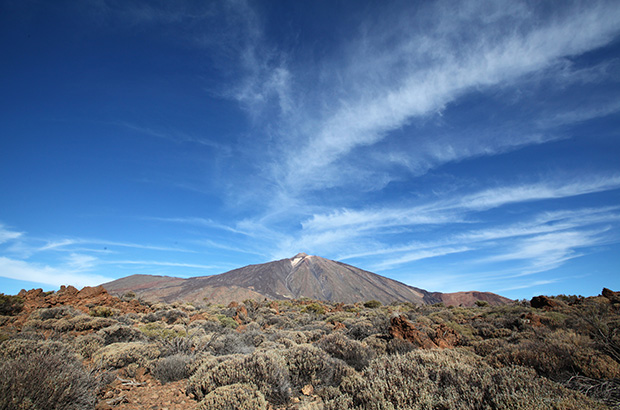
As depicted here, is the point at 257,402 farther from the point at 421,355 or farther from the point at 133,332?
the point at 133,332

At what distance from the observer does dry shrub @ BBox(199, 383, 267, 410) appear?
3.91 m

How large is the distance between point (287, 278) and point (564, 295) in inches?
4076

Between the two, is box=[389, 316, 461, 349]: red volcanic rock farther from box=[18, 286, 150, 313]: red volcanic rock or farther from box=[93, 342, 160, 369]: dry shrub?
box=[18, 286, 150, 313]: red volcanic rock

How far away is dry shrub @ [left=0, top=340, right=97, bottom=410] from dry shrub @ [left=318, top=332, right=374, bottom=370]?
16.2ft

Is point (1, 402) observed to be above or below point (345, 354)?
above

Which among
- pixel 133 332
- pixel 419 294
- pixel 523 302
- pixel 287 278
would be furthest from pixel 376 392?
pixel 419 294

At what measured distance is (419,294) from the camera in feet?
405

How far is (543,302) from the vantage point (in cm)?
1706

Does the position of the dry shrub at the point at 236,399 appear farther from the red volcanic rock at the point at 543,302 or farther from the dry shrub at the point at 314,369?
the red volcanic rock at the point at 543,302

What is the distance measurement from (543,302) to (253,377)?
68.1 ft

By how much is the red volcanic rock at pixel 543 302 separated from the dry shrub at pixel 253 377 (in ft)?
64.2

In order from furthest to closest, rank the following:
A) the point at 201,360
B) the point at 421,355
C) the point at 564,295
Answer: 1. the point at 564,295
2. the point at 201,360
3. the point at 421,355

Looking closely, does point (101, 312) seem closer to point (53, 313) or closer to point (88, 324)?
point (53, 313)

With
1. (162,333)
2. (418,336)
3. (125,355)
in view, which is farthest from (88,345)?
(418,336)
